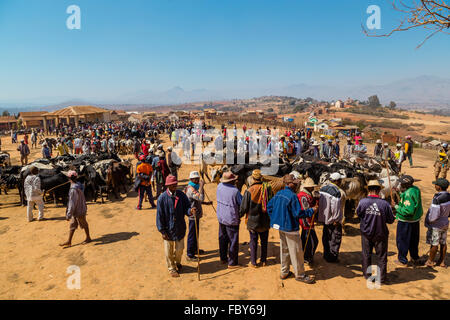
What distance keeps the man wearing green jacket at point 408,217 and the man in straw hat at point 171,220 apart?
3.85m

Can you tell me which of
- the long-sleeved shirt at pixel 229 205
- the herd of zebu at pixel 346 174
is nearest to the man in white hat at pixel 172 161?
the herd of zebu at pixel 346 174

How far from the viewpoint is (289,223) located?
14.2ft

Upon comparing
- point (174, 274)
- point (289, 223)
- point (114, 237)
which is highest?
point (289, 223)

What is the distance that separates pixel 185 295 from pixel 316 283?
218cm

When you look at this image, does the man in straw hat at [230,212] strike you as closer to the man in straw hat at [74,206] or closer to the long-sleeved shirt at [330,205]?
the long-sleeved shirt at [330,205]

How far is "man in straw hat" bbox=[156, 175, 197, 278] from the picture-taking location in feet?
15.2

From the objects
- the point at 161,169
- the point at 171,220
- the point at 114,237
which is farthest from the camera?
the point at 161,169

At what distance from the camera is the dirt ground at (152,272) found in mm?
4285

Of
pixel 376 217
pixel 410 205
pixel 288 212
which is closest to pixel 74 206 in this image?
pixel 288 212

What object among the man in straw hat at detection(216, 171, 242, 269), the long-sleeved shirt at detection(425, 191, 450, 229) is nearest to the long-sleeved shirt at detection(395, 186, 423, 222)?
the long-sleeved shirt at detection(425, 191, 450, 229)

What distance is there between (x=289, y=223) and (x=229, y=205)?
3.69ft

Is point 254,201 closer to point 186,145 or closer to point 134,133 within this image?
point 186,145

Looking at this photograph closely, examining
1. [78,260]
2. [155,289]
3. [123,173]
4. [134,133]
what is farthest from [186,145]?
[155,289]

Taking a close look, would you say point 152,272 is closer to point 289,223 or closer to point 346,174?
point 289,223
